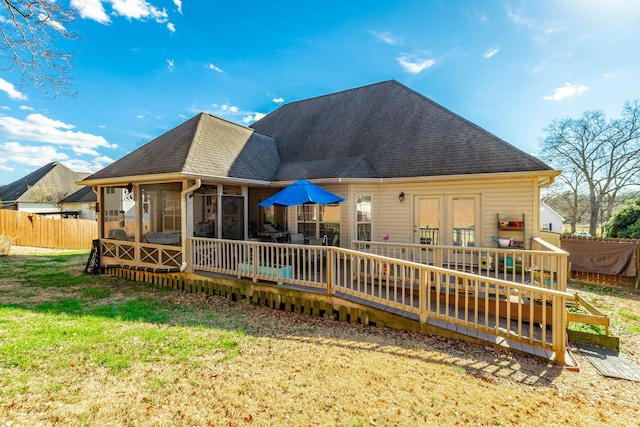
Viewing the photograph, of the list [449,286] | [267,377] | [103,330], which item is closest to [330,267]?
[449,286]

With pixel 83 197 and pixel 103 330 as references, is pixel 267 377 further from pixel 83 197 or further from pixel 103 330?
pixel 83 197

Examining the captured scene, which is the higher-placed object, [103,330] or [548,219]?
[548,219]

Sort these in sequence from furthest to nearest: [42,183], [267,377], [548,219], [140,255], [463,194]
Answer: [42,183] < [548,219] < [140,255] < [463,194] < [267,377]

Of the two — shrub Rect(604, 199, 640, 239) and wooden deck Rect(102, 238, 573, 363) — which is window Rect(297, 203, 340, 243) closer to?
wooden deck Rect(102, 238, 573, 363)

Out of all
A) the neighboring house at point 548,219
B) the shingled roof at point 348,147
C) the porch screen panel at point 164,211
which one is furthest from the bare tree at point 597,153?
the porch screen panel at point 164,211

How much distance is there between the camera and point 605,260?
10008 millimetres

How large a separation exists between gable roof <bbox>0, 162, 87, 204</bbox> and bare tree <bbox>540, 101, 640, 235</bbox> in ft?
161

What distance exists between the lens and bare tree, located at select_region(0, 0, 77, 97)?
5258 millimetres

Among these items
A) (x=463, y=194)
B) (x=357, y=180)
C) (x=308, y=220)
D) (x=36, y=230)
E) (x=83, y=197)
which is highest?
(x=83, y=197)

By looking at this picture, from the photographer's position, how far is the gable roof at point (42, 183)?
25641 mm

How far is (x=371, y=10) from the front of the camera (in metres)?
10.7

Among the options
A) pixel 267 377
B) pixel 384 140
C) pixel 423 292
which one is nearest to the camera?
pixel 267 377

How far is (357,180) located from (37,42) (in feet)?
26.6

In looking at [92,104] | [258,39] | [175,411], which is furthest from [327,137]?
[92,104]
